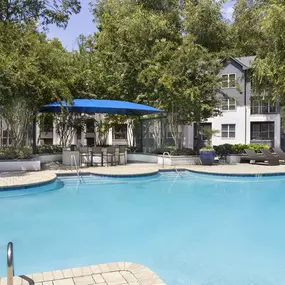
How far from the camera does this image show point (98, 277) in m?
3.35

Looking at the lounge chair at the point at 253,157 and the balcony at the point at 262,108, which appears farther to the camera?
the balcony at the point at 262,108

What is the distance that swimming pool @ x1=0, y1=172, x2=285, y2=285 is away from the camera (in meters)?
4.42

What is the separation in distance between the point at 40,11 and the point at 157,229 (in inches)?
Answer: 546

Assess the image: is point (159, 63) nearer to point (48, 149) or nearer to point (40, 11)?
point (40, 11)

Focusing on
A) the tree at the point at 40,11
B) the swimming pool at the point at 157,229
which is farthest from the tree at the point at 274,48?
the tree at the point at 40,11

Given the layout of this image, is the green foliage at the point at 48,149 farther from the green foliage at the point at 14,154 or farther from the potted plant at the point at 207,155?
the potted plant at the point at 207,155

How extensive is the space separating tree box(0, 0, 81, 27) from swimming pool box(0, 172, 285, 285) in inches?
368

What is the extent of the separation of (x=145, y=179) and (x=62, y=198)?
12.3 feet

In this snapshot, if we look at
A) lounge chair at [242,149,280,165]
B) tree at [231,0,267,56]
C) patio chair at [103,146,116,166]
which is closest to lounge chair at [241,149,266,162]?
lounge chair at [242,149,280,165]

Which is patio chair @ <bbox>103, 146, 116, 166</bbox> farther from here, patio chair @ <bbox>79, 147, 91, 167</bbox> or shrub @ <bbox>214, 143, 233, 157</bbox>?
shrub @ <bbox>214, 143, 233, 157</bbox>

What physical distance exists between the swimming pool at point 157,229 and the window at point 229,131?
703 inches

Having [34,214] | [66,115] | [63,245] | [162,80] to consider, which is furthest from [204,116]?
[63,245]

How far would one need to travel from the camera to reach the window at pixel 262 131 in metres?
27.0

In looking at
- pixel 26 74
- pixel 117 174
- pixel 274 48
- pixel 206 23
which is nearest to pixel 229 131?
pixel 206 23
